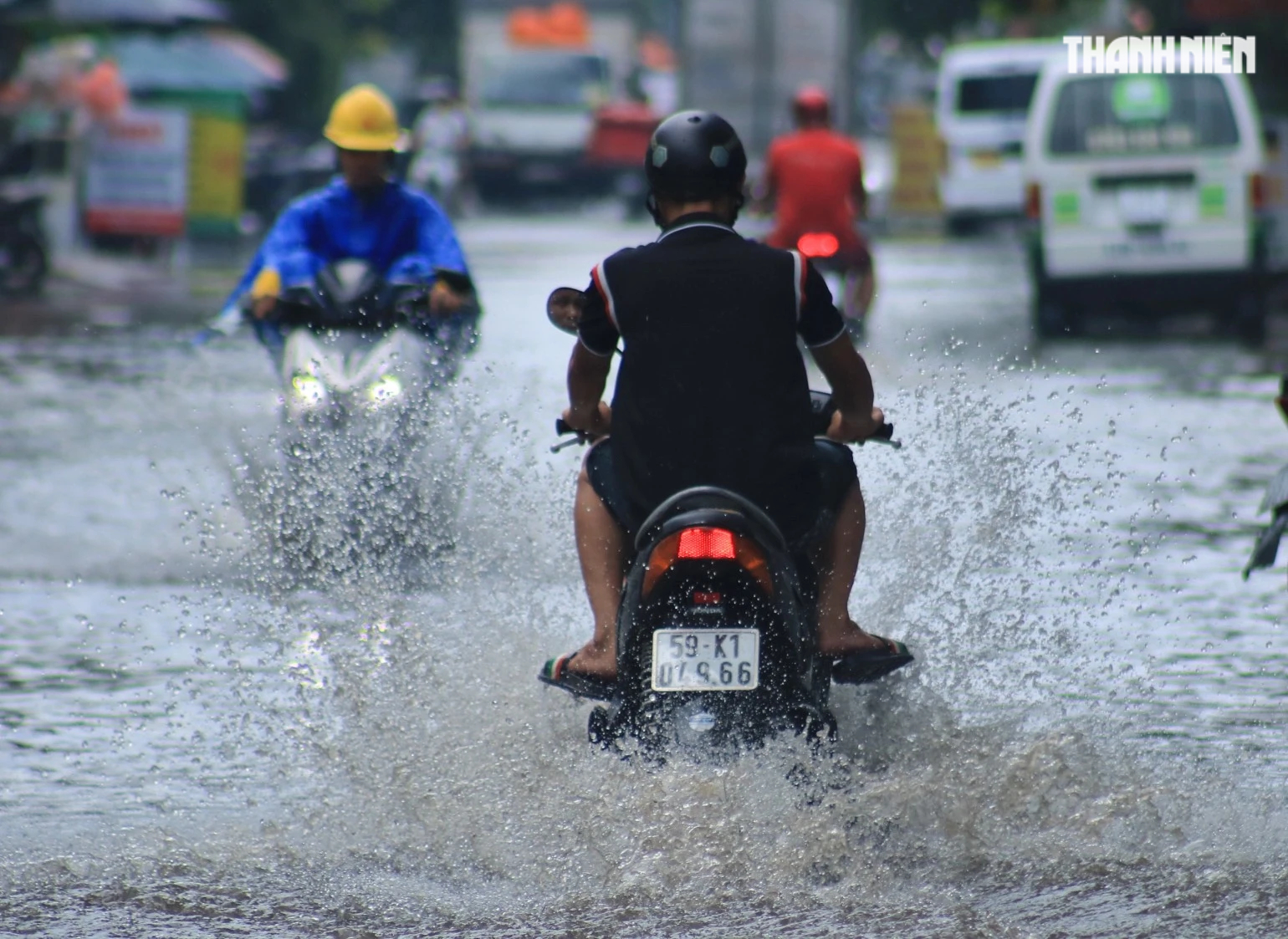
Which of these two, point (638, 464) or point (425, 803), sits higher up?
point (638, 464)

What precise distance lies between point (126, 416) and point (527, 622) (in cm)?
741

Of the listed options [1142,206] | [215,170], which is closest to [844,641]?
[1142,206]

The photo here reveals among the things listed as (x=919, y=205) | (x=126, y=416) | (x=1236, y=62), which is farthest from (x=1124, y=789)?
(x=919, y=205)

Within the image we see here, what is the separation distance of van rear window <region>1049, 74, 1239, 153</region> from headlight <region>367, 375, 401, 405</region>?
34.2ft

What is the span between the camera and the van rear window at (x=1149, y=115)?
60.1 feet

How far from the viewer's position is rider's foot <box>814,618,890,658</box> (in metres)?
5.79

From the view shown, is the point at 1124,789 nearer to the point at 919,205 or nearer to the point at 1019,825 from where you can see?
the point at 1019,825

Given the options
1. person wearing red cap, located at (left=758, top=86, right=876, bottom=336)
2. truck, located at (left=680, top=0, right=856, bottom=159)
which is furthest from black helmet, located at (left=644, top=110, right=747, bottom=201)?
truck, located at (left=680, top=0, right=856, bottom=159)

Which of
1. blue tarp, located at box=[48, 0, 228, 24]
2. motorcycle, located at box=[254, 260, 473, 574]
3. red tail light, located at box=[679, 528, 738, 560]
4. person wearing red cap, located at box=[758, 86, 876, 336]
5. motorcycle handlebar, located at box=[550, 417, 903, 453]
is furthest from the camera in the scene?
blue tarp, located at box=[48, 0, 228, 24]

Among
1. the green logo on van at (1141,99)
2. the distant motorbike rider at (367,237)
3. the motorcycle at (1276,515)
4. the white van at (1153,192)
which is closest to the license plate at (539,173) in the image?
the white van at (1153,192)

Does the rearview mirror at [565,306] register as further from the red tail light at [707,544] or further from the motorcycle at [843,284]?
the motorcycle at [843,284]

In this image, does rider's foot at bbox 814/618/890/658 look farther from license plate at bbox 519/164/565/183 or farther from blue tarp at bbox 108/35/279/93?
license plate at bbox 519/164/565/183

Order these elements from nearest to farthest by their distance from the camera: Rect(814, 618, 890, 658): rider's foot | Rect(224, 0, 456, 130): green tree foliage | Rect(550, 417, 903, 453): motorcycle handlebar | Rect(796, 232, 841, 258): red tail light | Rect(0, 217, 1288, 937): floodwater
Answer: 1. Rect(0, 217, 1288, 937): floodwater
2. Rect(814, 618, 890, 658): rider's foot
3. Rect(550, 417, 903, 453): motorcycle handlebar
4. Rect(796, 232, 841, 258): red tail light
5. Rect(224, 0, 456, 130): green tree foliage

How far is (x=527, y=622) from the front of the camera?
7.20 m
